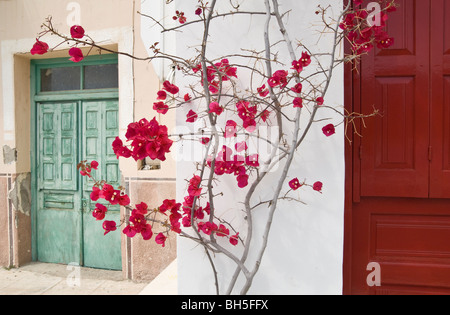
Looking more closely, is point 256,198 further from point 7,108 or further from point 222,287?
point 7,108

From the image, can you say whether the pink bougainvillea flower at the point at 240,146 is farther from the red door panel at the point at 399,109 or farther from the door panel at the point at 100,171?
the door panel at the point at 100,171

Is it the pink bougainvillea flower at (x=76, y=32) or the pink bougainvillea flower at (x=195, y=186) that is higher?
the pink bougainvillea flower at (x=76, y=32)

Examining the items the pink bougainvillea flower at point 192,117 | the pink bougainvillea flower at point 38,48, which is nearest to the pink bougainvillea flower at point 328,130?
the pink bougainvillea flower at point 192,117

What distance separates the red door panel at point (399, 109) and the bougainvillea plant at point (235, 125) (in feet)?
0.55

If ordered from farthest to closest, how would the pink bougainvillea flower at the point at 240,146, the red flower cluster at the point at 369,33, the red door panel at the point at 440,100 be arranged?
the red door panel at the point at 440,100, the pink bougainvillea flower at the point at 240,146, the red flower cluster at the point at 369,33

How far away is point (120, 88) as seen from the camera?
3.59 meters

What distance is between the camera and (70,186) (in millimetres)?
3961

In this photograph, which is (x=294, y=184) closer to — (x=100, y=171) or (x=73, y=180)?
(x=100, y=171)

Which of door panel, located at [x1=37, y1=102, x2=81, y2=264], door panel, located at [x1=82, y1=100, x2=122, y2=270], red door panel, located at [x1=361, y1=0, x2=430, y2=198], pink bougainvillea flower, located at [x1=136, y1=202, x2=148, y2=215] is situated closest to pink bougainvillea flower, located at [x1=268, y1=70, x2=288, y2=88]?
red door panel, located at [x1=361, y1=0, x2=430, y2=198]

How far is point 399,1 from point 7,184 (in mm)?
4043

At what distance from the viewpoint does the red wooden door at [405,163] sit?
166 centimetres

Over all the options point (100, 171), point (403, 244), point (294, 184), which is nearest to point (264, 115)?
point (294, 184)

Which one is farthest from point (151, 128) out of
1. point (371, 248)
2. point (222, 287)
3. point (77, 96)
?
point (77, 96)

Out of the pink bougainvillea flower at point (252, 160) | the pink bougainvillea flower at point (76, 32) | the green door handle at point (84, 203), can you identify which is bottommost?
the green door handle at point (84, 203)
